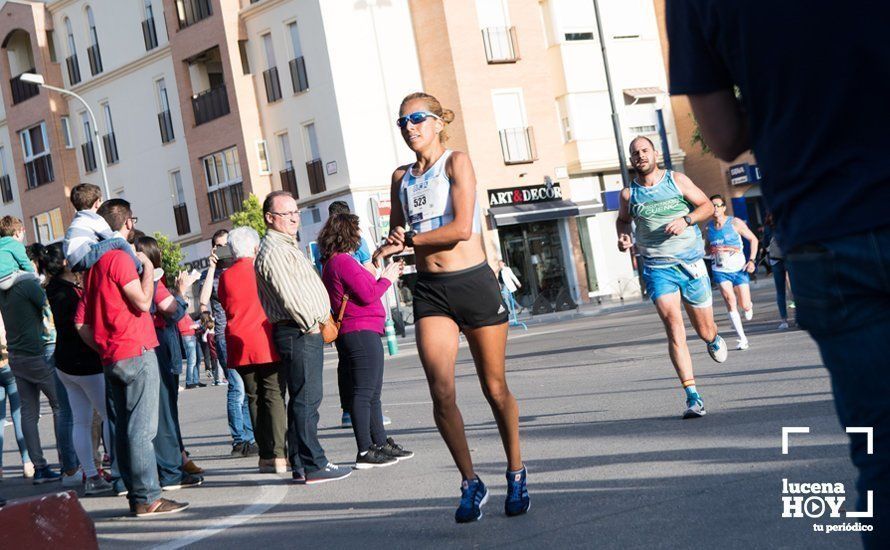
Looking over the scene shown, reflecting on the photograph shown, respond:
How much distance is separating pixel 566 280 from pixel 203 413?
26688mm

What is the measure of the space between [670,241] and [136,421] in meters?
4.05

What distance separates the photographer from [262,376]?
8930 mm

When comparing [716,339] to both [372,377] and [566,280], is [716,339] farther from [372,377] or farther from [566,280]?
[566,280]

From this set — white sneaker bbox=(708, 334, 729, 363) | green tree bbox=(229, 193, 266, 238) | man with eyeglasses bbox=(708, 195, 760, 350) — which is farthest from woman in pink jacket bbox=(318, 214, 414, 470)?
green tree bbox=(229, 193, 266, 238)

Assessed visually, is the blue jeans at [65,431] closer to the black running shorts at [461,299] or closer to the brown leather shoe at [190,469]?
the brown leather shoe at [190,469]

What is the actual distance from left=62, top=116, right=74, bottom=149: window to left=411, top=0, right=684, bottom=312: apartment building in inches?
666

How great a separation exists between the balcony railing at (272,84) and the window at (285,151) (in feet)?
4.35

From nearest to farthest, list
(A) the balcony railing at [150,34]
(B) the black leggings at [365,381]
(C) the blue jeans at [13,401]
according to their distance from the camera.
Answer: (B) the black leggings at [365,381]
(C) the blue jeans at [13,401]
(A) the balcony railing at [150,34]

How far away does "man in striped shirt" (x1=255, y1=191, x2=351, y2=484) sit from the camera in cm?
830

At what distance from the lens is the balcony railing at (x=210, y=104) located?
133 feet

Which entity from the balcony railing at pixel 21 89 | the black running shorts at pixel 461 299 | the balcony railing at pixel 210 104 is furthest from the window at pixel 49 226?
the black running shorts at pixel 461 299

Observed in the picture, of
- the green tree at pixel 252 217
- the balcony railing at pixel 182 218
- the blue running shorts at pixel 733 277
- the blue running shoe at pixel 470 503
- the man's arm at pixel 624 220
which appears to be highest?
the balcony railing at pixel 182 218

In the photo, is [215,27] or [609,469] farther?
[215,27]

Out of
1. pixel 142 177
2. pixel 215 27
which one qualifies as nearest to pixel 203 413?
pixel 215 27
